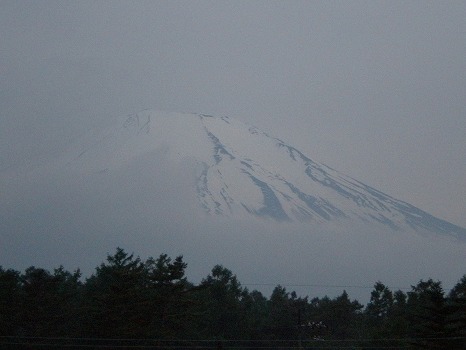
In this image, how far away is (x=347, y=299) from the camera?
5769 centimetres

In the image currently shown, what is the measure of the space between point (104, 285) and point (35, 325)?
5388 mm

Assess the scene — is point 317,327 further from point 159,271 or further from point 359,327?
point 159,271

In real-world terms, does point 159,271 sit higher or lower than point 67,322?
higher

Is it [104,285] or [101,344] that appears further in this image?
[104,285]

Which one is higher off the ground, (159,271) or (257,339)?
(159,271)

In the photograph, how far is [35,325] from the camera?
34.0 meters

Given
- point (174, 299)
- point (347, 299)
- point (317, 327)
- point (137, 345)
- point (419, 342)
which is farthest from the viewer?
point (347, 299)

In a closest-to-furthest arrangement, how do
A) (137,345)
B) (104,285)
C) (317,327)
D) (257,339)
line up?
(137,345) < (104,285) < (257,339) < (317,327)

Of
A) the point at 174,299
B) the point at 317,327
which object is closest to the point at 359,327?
the point at 317,327

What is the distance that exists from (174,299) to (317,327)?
785 inches

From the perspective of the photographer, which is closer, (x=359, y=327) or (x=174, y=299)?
(x=174, y=299)

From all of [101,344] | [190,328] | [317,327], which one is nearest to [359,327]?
[317,327]

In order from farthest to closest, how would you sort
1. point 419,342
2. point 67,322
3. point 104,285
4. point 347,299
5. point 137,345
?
point 347,299
point 104,285
point 67,322
point 137,345
point 419,342

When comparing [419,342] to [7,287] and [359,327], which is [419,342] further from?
[359,327]
